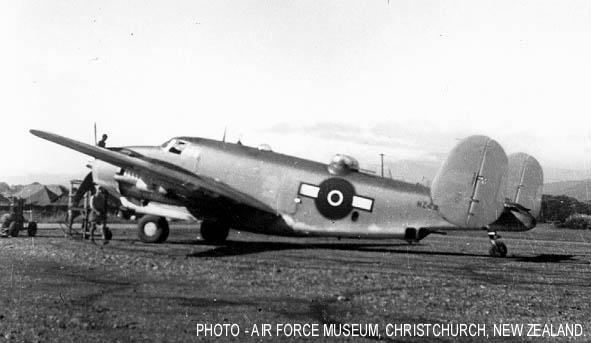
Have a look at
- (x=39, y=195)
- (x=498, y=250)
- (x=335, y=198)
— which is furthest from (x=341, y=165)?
(x=39, y=195)

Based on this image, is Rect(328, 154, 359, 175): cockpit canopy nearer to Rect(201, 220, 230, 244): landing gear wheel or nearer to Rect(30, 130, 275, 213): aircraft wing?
Rect(30, 130, 275, 213): aircraft wing

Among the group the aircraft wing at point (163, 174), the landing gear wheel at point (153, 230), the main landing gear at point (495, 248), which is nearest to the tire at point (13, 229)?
the landing gear wheel at point (153, 230)

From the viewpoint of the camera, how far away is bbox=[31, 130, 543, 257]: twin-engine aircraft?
1298cm

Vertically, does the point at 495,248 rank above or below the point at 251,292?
above

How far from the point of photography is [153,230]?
15.8m

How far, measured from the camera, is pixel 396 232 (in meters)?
14.1

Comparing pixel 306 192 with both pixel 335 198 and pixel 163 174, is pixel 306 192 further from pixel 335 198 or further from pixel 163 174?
pixel 163 174

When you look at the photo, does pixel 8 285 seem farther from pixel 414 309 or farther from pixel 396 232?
pixel 396 232

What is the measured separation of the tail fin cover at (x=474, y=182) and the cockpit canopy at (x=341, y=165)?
8.85 feet

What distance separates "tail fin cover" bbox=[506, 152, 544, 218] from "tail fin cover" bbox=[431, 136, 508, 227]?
2.75 meters

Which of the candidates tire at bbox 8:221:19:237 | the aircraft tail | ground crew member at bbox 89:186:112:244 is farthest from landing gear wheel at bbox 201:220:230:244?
the aircraft tail

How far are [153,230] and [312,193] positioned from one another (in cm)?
461

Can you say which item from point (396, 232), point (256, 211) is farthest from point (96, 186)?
point (396, 232)

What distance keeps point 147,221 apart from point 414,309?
10316 millimetres
